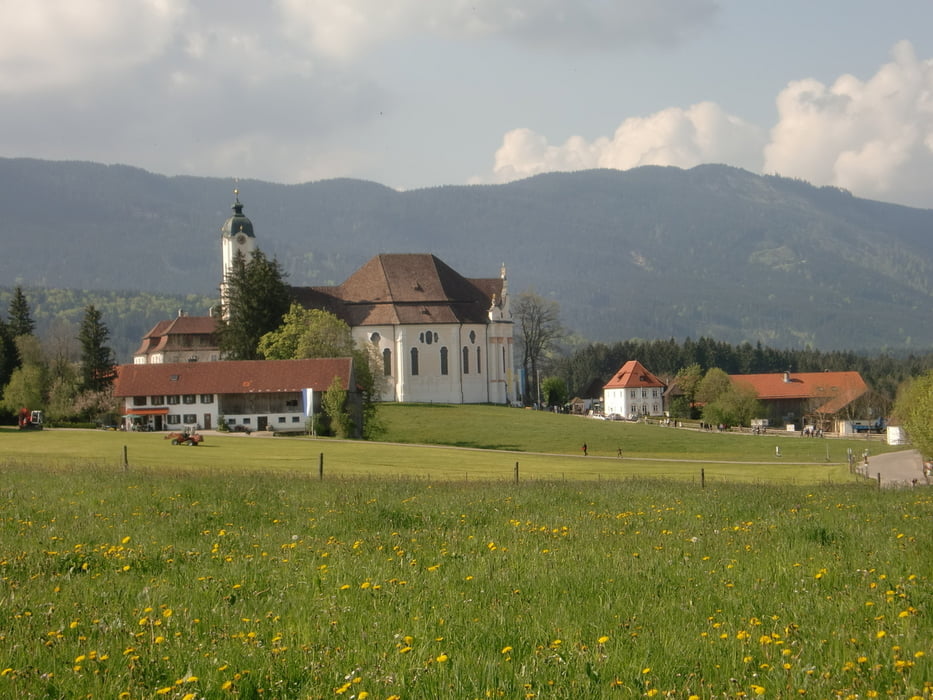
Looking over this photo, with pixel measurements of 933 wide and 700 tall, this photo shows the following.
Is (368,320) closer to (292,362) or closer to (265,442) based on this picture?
(292,362)

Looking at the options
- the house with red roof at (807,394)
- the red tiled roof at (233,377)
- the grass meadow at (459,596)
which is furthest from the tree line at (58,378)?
the grass meadow at (459,596)

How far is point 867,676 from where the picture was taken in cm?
729

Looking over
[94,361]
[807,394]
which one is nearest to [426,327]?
[94,361]

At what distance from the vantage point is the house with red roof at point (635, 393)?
131m

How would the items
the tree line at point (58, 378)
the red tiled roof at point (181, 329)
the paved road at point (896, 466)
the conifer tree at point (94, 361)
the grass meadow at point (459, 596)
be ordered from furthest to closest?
the red tiled roof at point (181, 329)
the conifer tree at point (94, 361)
the tree line at point (58, 378)
the paved road at point (896, 466)
the grass meadow at point (459, 596)

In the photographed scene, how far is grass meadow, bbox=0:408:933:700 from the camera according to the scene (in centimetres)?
734

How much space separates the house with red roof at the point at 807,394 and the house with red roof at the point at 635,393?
10.2m

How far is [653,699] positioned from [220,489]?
1397 centimetres

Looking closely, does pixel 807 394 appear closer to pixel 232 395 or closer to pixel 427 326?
pixel 427 326

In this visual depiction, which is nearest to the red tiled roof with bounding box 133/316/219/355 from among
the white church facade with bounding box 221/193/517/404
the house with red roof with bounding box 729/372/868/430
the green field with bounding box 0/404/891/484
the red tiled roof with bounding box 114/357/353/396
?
the white church facade with bounding box 221/193/517/404

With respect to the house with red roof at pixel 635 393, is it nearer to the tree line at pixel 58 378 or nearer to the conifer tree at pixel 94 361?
the tree line at pixel 58 378

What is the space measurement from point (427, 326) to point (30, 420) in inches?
1625

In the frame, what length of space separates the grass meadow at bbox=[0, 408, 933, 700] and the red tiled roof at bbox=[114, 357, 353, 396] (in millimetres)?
56728

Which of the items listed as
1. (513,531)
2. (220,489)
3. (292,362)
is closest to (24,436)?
(292,362)
